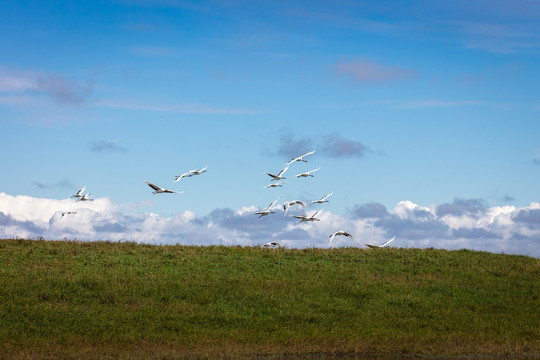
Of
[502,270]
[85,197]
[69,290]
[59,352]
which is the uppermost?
[85,197]

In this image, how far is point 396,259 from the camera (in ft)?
117

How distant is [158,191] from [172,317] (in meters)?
6.33

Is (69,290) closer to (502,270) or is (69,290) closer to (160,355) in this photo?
(160,355)

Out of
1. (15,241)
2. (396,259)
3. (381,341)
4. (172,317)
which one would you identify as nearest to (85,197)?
(15,241)

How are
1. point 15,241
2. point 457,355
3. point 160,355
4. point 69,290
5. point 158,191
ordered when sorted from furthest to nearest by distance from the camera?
point 15,241
point 158,191
point 69,290
point 457,355
point 160,355

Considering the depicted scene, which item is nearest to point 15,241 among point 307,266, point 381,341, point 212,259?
point 212,259

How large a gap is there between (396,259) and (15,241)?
64.5ft

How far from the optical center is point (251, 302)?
25.7 meters

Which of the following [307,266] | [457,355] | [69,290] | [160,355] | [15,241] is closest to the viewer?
[160,355]

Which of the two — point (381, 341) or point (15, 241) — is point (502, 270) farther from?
point (15, 241)

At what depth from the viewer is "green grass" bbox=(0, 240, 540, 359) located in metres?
21.3

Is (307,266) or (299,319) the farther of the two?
(307,266)

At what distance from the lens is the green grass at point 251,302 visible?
69.9 ft

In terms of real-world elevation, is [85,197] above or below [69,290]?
above
